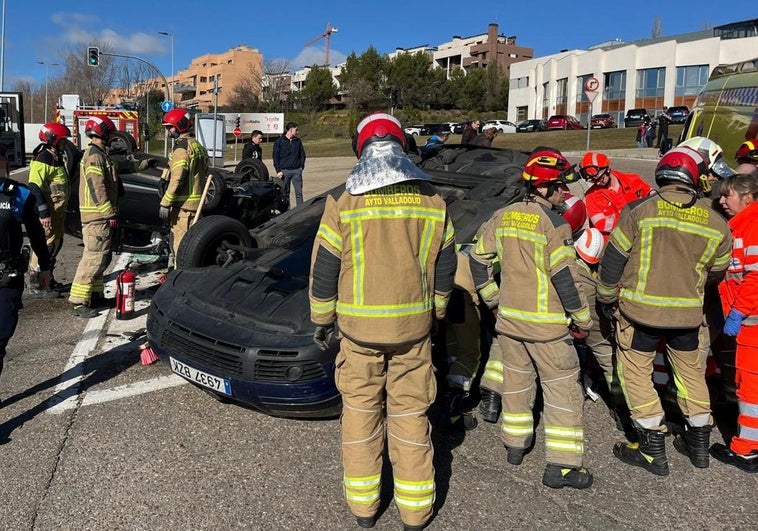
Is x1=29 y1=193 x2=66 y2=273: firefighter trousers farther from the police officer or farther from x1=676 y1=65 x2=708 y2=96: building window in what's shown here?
x1=676 y1=65 x2=708 y2=96: building window

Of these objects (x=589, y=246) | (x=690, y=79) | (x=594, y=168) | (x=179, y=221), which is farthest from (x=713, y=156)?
(x=690, y=79)

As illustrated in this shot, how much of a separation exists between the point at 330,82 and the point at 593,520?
230 ft

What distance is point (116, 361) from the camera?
5109 mm

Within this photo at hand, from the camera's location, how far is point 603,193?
5312mm

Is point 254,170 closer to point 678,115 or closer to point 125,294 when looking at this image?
point 125,294

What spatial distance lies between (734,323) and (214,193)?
18.9 feet

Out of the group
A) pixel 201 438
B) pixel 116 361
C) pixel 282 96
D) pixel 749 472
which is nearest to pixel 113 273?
pixel 116 361

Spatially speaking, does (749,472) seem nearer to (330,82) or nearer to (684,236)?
(684,236)

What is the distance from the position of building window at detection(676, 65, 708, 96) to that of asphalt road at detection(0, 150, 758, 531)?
5244 centimetres

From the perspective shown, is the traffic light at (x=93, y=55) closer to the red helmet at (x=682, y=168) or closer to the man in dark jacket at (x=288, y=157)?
the man in dark jacket at (x=288, y=157)

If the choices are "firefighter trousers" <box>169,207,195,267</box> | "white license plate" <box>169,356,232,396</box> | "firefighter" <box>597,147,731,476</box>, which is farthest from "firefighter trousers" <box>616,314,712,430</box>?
"firefighter trousers" <box>169,207,195,267</box>

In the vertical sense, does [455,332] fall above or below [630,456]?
above

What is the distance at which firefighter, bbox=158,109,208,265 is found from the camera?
6.62 m

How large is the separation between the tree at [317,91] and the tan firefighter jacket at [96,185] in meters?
61.4
